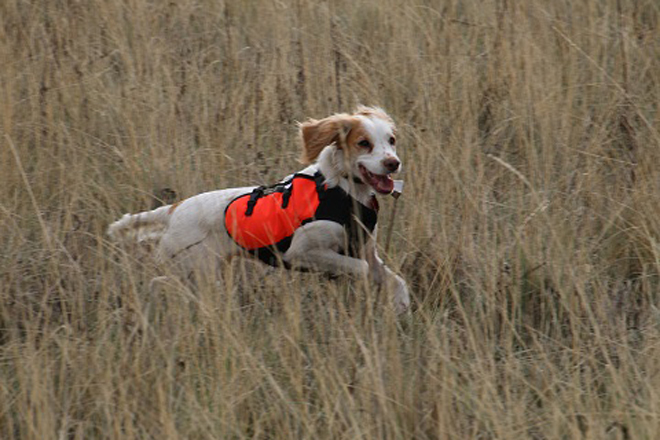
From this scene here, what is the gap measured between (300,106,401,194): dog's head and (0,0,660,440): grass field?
0.29m

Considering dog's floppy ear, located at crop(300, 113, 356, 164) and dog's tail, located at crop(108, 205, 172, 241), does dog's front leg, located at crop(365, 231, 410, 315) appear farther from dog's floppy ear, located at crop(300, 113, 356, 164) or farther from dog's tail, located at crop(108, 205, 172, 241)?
dog's tail, located at crop(108, 205, 172, 241)

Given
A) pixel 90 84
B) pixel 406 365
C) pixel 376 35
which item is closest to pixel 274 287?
pixel 406 365

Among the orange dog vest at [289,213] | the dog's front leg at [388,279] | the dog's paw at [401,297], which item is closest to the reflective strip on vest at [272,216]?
the orange dog vest at [289,213]

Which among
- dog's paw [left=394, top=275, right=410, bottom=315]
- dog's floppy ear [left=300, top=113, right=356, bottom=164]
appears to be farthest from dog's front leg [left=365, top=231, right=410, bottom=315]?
dog's floppy ear [left=300, top=113, right=356, bottom=164]

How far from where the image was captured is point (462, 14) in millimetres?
5598

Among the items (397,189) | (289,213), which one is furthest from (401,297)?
(289,213)

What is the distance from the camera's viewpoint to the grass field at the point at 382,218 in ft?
8.68

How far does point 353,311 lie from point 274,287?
0.35 meters

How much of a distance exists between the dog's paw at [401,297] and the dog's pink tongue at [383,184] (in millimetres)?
324

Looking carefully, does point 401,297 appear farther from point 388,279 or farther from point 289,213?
point 289,213

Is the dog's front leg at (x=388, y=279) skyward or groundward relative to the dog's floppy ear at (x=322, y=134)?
groundward

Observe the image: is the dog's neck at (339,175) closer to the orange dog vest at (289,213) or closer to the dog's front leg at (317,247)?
the orange dog vest at (289,213)

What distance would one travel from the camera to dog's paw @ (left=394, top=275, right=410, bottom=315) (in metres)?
3.26

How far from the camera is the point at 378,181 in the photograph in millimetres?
3535
